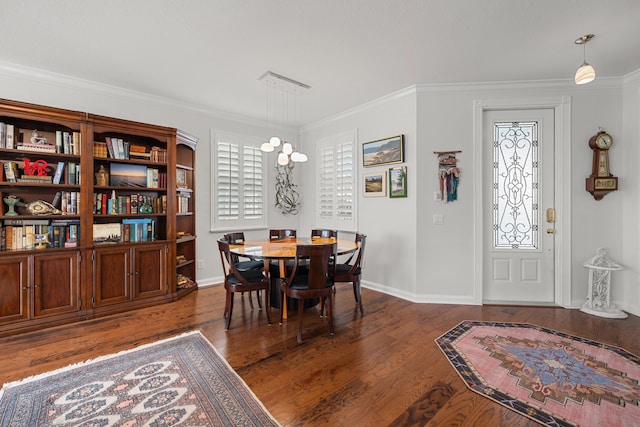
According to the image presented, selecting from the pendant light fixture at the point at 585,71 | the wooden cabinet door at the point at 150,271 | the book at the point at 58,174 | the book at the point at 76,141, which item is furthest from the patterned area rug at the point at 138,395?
the pendant light fixture at the point at 585,71

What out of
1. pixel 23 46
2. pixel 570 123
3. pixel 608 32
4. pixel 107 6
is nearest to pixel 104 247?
pixel 23 46

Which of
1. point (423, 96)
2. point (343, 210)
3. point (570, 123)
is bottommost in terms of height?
point (343, 210)

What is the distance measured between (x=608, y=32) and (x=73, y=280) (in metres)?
5.86

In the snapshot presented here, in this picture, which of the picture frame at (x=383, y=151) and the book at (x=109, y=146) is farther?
the picture frame at (x=383, y=151)

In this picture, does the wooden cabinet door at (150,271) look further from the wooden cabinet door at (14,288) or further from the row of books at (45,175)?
the row of books at (45,175)

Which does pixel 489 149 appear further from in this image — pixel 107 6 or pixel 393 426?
pixel 107 6

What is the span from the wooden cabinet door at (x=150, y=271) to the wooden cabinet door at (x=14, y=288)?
95cm

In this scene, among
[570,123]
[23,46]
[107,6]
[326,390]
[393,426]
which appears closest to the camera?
[393,426]

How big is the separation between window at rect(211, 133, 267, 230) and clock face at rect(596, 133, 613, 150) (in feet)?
15.6

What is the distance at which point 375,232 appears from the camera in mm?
4422

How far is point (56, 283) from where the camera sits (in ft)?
10.1

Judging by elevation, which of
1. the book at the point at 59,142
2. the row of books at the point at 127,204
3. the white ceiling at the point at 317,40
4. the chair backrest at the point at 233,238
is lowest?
the chair backrest at the point at 233,238

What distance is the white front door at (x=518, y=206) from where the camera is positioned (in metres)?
3.65

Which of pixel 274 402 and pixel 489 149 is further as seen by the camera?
pixel 489 149
